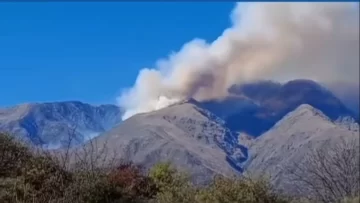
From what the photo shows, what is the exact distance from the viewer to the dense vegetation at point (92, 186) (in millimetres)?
17312

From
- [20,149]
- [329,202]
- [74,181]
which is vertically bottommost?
[329,202]

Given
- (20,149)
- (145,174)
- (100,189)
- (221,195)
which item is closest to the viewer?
(221,195)

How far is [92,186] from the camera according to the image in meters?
18.9

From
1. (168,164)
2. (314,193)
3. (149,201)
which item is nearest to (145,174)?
(168,164)

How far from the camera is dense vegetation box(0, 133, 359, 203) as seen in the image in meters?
17.3

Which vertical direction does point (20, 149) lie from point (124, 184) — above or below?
above

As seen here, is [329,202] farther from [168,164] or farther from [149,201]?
[168,164]

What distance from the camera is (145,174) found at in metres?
26.2

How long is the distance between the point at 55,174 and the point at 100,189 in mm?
1666

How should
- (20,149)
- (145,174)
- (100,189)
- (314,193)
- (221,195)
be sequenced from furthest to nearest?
(145,174)
(314,193)
(20,149)
(100,189)
(221,195)

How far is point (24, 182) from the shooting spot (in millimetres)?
19094

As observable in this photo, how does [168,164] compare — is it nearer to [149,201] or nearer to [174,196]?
[149,201]

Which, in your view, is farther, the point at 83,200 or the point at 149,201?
the point at 149,201

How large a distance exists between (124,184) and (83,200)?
4227mm
